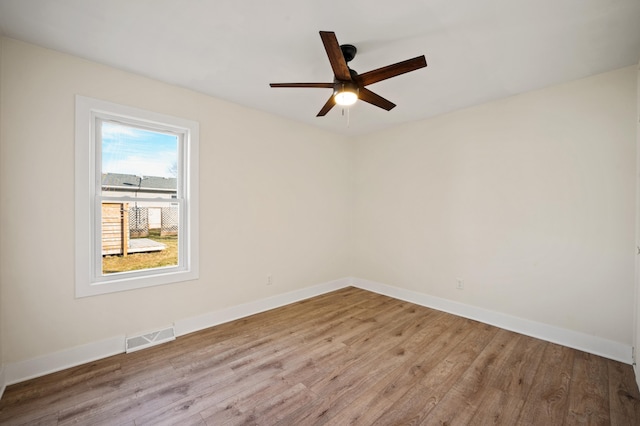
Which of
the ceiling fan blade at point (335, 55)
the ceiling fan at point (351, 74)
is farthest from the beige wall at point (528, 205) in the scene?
the ceiling fan blade at point (335, 55)

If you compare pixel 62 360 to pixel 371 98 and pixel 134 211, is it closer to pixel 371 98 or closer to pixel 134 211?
pixel 134 211

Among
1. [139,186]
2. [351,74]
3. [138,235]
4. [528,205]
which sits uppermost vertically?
[351,74]

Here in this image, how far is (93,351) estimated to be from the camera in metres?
2.42

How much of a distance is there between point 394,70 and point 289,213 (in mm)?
2452

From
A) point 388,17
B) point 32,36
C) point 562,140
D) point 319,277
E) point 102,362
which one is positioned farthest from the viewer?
point 319,277

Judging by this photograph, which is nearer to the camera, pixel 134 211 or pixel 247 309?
pixel 134 211

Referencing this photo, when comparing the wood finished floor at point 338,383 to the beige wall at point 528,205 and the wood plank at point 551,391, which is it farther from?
the beige wall at point 528,205

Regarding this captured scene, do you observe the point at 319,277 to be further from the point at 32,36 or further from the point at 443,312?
the point at 32,36

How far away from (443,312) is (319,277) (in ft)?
5.92

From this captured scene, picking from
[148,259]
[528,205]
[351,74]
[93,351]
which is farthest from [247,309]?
[528,205]

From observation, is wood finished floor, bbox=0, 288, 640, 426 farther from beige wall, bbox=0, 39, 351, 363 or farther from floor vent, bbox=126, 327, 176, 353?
beige wall, bbox=0, 39, 351, 363

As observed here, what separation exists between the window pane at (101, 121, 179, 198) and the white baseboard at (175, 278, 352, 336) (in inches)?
55.3

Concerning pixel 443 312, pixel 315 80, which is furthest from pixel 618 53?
pixel 443 312

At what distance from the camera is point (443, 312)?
3.57 meters
